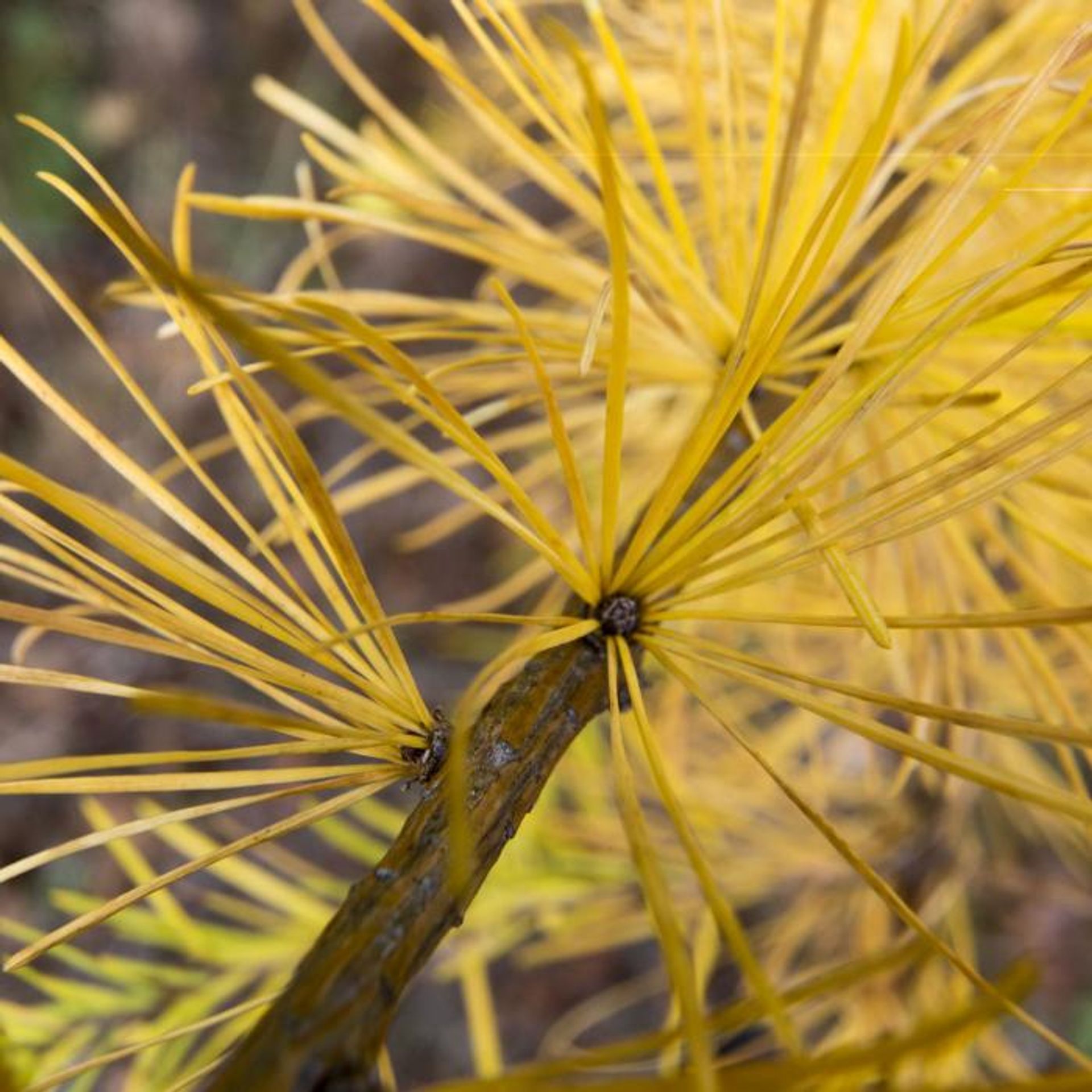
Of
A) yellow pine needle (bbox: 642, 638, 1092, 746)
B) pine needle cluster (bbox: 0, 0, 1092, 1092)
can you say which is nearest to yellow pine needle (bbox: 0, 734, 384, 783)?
pine needle cluster (bbox: 0, 0, 1092, 1092)

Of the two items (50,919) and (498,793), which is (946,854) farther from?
(50,919)

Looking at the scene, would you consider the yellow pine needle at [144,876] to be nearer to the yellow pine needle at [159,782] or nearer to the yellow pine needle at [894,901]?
the yellow pine needle at [159,782]

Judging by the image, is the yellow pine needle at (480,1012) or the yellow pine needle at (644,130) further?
the yellow pine needle at (480,1012)

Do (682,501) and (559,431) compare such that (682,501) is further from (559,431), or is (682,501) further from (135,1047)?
(135,1047)

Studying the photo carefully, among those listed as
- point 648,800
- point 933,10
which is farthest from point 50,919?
point 933,10

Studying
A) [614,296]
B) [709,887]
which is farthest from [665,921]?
[614,296]

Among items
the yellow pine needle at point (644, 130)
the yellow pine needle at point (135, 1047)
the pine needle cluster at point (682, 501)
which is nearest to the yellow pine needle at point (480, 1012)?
the pine needle cluster at point (682, 501)
